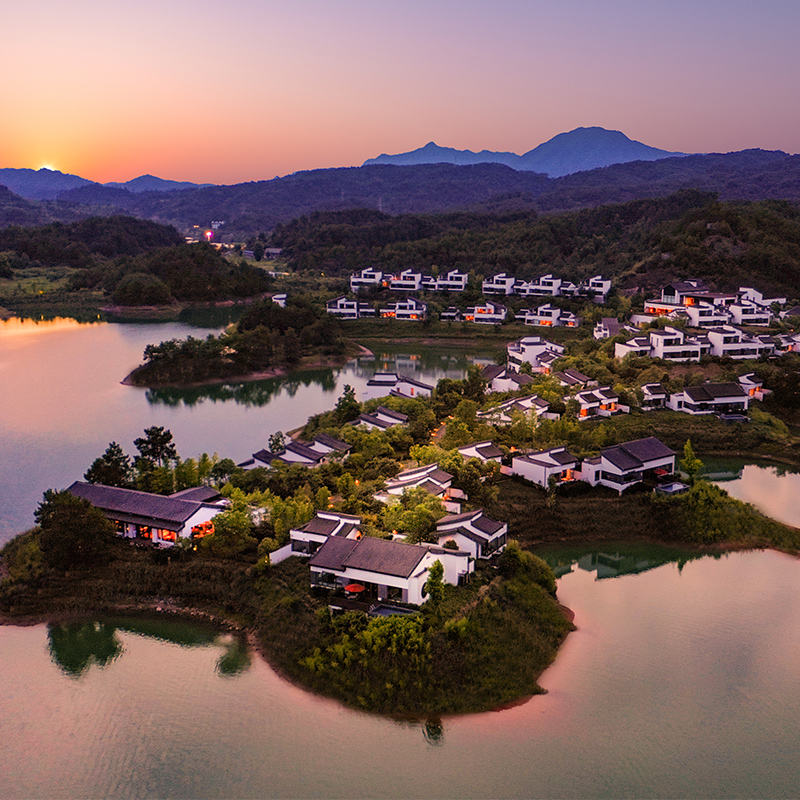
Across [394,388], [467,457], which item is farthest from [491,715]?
[394,388]

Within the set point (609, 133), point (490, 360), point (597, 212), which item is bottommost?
point (490, 360)

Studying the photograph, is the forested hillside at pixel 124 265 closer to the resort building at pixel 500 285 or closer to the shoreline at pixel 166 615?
the resort building at pixel 500 285

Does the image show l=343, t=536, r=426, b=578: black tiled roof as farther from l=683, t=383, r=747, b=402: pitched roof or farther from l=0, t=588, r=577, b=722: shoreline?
l=683, t=383, r=747, b=402: pitched roof

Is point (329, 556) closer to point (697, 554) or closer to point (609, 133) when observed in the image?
point (697, 554)

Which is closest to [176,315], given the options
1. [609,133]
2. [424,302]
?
[424,302]

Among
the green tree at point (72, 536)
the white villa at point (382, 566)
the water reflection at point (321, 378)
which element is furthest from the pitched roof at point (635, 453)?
the water reflection at point (321, 378)
